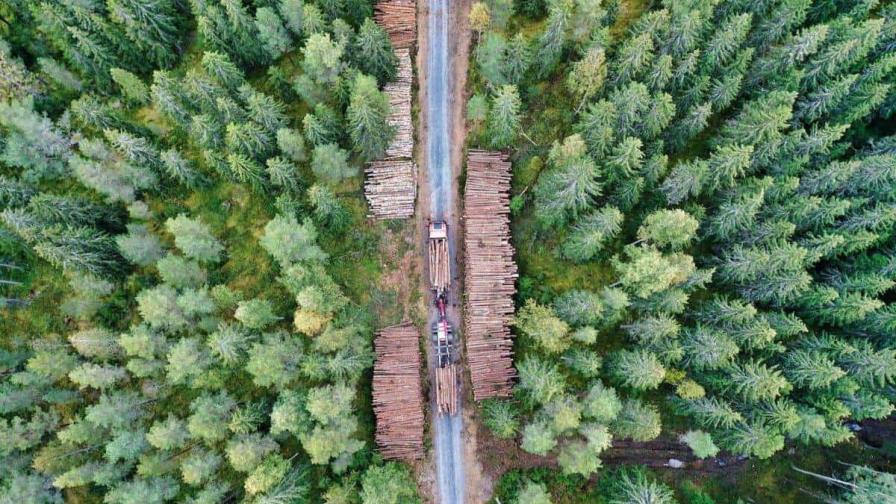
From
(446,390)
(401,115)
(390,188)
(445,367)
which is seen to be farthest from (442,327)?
(401,115)

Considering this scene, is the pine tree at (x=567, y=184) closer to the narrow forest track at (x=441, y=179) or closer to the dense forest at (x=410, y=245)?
the dense forest at (x=410, y=245)

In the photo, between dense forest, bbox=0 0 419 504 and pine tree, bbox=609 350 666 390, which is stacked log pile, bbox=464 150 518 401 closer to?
pine tree, bbox=609 350 666 390

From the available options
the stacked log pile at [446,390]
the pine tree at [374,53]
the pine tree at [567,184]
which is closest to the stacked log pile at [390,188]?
the pine tree at [374,53]

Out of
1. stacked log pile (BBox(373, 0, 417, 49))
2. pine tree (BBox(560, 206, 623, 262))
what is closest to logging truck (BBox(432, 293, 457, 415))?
pine tree (BBox(560, 206, 623, 262))

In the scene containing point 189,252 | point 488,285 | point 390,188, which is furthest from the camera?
point 390,188

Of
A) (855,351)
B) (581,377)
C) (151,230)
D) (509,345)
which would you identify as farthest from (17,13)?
(855,351)

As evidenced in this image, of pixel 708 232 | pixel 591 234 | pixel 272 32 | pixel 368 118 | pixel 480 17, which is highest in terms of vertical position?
pixel 480 17

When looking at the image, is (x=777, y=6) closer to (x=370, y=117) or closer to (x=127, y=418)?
(x=370, y=117)

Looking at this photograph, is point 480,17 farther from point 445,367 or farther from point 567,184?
point 445,367
